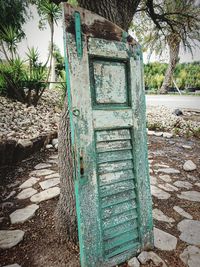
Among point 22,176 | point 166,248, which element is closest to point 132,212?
point 166,248

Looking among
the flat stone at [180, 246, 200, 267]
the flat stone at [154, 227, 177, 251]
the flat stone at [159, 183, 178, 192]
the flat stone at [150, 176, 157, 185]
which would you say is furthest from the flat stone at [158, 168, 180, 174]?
the flat stone at [180, 246, 200, 267]

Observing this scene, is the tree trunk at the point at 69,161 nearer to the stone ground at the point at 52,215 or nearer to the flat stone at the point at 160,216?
the stone ground at the point at 52,215

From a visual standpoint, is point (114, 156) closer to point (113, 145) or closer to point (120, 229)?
point (113, 145)

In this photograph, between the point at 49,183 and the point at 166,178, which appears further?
the point at 166,178

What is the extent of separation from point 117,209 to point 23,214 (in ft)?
4.03

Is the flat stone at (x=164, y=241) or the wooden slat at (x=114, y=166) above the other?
the wooden slat at (x=114, y=166)

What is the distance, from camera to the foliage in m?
22.5

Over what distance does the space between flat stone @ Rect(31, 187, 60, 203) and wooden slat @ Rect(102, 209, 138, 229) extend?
1232 mm

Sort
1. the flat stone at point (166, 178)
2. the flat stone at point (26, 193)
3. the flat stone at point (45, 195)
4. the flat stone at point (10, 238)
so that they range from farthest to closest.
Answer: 1. the flat stone at point (166, 178)
2. the flat stone at point (26, 193)
3. the flat stone at point (45, 195)
4. the flat stone at point (10, 238)

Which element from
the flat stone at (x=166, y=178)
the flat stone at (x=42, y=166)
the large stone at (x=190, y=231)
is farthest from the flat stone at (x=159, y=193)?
the flat stone at (x=42, y=166)

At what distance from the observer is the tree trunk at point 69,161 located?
5.67 ft

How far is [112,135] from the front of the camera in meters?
1.58

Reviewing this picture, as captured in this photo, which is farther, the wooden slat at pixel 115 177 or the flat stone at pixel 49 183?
the flat stone at pixel 49 183

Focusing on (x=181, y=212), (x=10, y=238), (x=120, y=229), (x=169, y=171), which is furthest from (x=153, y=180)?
(x=10, y=238)
